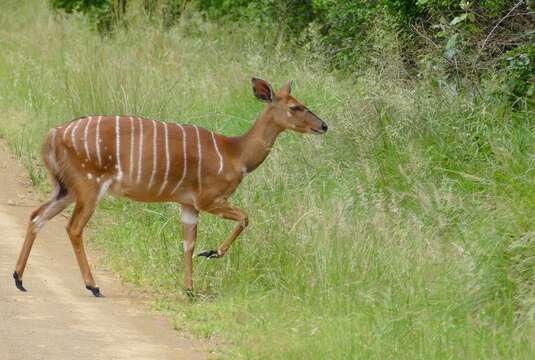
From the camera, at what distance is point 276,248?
23.7 ft

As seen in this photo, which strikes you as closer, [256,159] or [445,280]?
[445,280]

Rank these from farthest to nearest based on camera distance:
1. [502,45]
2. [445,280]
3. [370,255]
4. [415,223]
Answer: [502,45]
[415,223]
[370,255]
[445,280]

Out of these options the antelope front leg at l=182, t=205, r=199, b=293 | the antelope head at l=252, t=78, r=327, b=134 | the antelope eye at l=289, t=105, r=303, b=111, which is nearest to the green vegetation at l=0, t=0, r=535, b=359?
the antelope front leg at l=182, t=205, r=199, b=293

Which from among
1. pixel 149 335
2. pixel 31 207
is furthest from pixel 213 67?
pixel 149 335

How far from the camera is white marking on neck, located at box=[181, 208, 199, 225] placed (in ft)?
24.5

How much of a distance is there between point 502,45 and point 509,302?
3542mm

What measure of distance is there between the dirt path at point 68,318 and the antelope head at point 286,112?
1.43 metres

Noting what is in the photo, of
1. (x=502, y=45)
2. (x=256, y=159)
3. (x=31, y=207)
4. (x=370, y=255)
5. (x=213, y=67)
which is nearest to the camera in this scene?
(x=370, y=255)

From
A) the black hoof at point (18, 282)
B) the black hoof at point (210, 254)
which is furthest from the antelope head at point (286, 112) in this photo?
the black hoof at point (18, 282)

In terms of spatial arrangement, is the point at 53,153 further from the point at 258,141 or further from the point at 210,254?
the point at 258,141

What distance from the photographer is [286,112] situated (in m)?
7.78

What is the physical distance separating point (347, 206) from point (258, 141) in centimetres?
73

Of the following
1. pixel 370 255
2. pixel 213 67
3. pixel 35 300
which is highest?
pixel 370 255

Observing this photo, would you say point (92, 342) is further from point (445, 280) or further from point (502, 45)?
point (502, 45)
